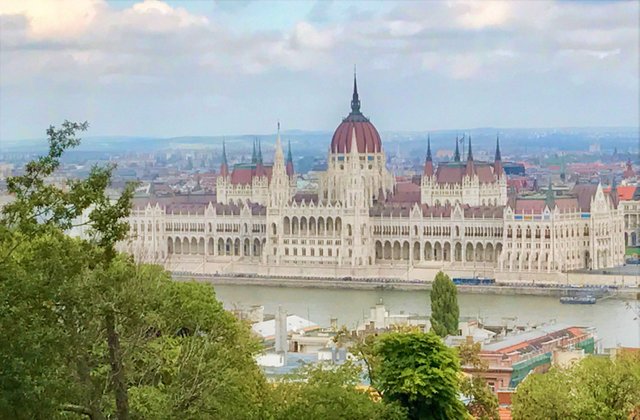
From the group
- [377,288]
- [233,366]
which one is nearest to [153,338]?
[233,366]

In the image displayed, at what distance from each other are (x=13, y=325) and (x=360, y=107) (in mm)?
49303

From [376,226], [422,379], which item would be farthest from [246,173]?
[422,379]

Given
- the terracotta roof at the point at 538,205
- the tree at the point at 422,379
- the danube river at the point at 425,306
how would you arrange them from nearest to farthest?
the tree at the point at 422,379
the danube river at the point at 425,306
the terracotta roof at the point at 538,205

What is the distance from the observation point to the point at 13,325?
9.09 m

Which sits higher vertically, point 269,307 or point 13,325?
point 13,325

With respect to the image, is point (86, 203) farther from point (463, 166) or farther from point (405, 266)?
point (463, 166)

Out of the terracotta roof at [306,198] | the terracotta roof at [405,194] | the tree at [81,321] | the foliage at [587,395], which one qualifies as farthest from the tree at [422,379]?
the terracotta roof at [405,194]

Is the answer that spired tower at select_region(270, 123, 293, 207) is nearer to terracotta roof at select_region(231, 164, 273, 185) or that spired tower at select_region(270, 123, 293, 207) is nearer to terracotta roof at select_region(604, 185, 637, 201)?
terracotta roof at select_region(231, 164, 273, 185)

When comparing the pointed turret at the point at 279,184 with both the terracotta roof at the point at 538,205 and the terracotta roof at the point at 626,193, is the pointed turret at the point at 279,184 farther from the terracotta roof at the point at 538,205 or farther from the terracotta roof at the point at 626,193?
the terracotta roof at the point at 626,193

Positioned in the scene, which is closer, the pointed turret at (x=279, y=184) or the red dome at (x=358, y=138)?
the pointed turret at (x=279, y=184)

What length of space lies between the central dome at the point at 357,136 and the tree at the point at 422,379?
40060 mm

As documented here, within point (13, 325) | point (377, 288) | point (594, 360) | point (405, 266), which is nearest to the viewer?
point (13, 325)

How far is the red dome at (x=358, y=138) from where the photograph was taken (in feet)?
175

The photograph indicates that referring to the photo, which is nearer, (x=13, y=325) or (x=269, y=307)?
(x=13, y=325)
